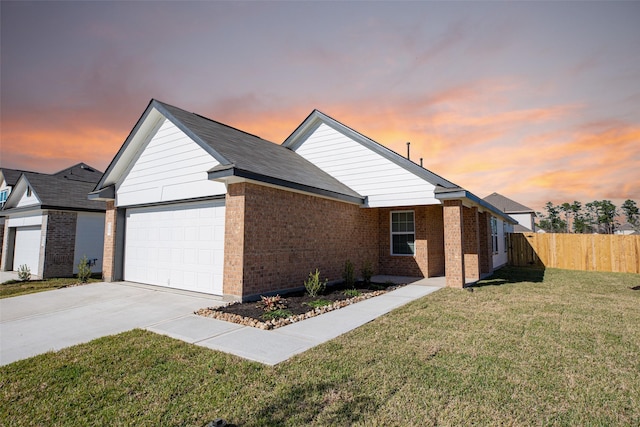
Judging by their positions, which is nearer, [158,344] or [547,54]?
[158,344]

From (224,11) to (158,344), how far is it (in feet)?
31.1

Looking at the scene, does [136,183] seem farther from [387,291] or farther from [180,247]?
[387,291]

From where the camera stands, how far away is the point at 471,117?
12297 millimetres

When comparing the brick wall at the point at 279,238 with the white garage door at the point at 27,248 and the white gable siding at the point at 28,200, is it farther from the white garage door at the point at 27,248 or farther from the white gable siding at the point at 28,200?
the white garage door at the point at 27,248

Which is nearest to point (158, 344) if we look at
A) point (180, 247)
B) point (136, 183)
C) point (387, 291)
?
point (180, 247)

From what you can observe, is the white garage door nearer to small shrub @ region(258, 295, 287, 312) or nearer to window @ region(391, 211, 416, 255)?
small shrub @ region(258, 295, 287, 312)

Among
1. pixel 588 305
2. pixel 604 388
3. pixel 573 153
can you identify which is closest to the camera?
pixel 604 388

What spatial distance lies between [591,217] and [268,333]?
334ft

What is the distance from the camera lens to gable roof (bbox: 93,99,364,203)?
7994 mm

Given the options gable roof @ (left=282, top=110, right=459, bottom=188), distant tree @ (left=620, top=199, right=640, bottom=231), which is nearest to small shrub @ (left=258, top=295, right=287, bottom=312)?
gable roof @ (left=282, top=110, right=459, bottom=188)

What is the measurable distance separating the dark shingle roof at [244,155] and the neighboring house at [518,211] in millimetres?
31775

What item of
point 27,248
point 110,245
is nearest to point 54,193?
point 27,248

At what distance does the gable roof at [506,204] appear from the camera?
3606 centimetres

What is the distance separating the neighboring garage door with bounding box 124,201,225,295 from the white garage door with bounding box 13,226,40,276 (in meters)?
7.29
